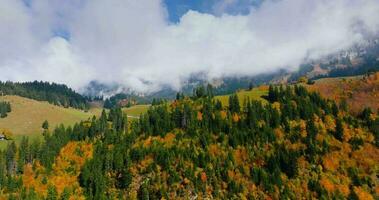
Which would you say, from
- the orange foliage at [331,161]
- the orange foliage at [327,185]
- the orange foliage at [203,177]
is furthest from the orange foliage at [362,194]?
the orange foliage at [203,177]

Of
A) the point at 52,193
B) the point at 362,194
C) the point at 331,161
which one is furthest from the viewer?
the point at 331,161

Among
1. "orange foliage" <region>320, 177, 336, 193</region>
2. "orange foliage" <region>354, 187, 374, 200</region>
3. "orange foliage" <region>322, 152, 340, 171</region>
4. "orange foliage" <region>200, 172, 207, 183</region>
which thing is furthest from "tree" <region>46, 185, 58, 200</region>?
"orange foliage" <region>354, 187, 374, 200</region>

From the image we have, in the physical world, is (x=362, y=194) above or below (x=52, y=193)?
below

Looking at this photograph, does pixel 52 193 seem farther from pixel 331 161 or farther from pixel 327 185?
pixel 331 161

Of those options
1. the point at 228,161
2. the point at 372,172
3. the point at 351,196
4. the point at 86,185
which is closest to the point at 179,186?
the point at 228,161

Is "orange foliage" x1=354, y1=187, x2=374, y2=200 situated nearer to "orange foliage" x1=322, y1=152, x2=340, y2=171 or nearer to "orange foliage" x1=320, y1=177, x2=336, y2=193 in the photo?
"orange foliage" x1=320, y1=177, x2=336, y2=193

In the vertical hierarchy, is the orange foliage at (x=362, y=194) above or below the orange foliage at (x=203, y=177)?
below

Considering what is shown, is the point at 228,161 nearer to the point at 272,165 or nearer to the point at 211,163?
the point at 211,163

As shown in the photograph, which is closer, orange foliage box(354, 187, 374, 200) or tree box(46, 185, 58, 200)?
orange foliage box(354, 187, 374, 200)

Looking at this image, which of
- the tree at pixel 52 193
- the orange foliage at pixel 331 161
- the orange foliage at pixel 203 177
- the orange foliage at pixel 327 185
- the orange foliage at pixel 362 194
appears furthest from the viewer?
the orange foliage at pixel 331 161

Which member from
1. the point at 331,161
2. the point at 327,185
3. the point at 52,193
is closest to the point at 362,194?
the point at 327,185

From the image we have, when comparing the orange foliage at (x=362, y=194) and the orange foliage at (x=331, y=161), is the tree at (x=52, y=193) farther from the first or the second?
the orange foliage at (x=362, y=194)
